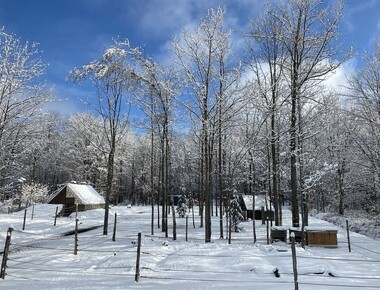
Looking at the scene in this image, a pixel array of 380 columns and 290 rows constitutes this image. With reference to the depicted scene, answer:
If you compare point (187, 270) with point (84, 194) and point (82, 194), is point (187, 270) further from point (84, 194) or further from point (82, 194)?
point (84, 194)

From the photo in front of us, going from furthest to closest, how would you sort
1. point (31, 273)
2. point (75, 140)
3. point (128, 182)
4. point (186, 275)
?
point (128, 182), point (75, 140), point (31, 273), point (186, 275)

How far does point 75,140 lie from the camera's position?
178 ft

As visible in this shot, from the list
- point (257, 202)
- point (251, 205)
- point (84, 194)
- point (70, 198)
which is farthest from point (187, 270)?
point (84, 194)

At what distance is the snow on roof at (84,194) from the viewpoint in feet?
118

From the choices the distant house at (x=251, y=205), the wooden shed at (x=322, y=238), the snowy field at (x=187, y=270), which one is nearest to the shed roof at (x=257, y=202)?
the distant house at (x=251, y=205)

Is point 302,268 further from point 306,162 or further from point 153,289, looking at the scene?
point 306,162

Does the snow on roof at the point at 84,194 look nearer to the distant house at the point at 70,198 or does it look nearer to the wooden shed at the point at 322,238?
the distant house at the point at 70,198

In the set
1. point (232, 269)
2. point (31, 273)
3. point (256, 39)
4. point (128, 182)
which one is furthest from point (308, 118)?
point (128, 182)

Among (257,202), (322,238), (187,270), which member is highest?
(257,202)

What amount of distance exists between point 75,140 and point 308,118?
44.7m

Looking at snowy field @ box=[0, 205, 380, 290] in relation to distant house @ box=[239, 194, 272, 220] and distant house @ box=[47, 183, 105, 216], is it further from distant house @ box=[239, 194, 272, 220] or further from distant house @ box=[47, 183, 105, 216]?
distant house @ box=[47, 183, 105, 216]

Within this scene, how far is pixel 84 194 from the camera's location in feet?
124

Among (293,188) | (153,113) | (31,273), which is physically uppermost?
(153,113)

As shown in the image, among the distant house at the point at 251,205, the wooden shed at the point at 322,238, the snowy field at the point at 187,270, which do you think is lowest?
the snowy field at the point at 187,270
